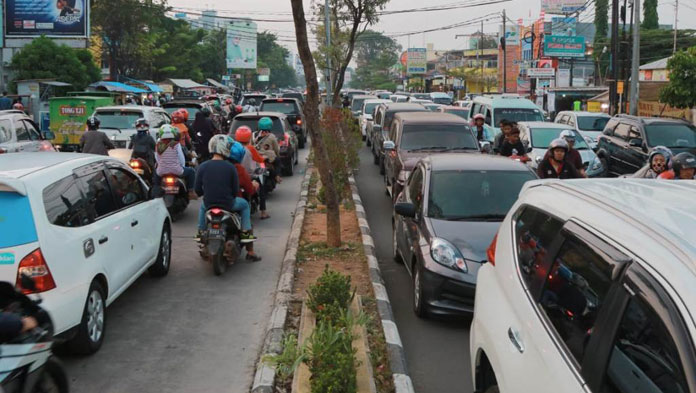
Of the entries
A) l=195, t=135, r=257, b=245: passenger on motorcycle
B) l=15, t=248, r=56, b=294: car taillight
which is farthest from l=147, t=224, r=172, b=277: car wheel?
l=15, t=248, r=56, b=294: car taillight

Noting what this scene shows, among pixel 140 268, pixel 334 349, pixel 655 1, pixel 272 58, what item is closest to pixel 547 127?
pixel 140 268

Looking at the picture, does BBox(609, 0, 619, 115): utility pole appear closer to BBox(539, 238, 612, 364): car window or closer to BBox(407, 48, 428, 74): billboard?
BBox(539, 238, 612, 364): car window

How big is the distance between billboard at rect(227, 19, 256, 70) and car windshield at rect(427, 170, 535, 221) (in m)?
80.5

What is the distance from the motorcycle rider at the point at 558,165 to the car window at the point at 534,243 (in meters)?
5.78

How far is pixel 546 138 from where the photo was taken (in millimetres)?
16938

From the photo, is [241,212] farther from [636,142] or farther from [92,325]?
[636,142]

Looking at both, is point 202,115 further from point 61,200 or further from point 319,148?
point 61,200

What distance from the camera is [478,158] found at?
9.20 metres

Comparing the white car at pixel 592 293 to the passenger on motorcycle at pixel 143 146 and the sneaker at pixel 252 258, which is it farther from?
the passenger on motorcycle at pixel 143 146

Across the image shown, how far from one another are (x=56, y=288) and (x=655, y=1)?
7373cm

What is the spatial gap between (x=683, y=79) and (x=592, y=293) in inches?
999

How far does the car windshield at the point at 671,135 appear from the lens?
16.8 meters

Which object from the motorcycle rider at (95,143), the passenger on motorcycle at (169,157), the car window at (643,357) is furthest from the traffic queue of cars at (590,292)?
the motorcycle rider at (95,143)

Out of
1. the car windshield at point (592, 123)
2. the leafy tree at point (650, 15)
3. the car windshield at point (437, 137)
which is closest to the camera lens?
the car windshield at point (437, 137)
